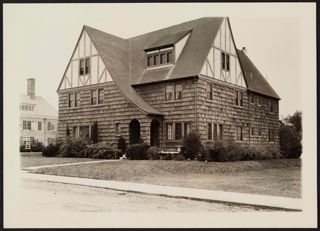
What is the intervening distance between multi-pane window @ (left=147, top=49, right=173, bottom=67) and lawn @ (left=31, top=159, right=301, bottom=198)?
8806mm

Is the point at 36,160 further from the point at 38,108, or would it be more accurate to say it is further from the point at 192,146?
the point at 192,146

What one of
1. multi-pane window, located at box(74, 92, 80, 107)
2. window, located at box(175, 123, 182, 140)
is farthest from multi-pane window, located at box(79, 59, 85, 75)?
window, located at box(175, 123, 182, 140)

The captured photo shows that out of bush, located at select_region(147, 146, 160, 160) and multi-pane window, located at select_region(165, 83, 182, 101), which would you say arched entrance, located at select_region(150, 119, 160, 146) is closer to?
multi-pane window, located at select_region(165, 83, 182, 101)

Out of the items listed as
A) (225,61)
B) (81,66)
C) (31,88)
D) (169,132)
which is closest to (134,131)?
(169,132)

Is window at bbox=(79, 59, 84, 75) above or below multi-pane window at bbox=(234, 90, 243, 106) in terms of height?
above

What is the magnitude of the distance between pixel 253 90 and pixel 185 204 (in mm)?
17822

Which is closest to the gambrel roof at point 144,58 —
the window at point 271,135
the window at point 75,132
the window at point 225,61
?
the window at point 225,61

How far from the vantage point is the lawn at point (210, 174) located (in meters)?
16.7

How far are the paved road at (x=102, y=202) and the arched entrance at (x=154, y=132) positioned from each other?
Result: 40.3ft

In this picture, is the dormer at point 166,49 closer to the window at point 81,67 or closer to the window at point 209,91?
the window at point 209,91

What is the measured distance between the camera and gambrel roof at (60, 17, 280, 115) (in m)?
27.2

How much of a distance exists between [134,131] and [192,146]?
19.9 feet

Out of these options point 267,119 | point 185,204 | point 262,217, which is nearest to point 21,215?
point 185,204

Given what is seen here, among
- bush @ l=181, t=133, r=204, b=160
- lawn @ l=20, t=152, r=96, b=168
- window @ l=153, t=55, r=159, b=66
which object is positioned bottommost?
lawn @ l=20, t=152, r=96, b=168
